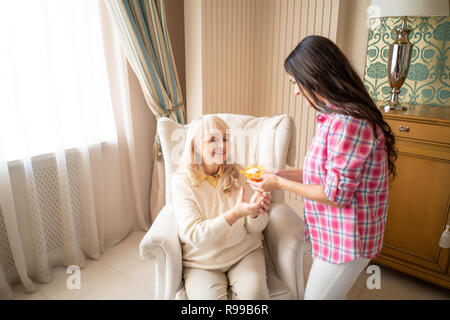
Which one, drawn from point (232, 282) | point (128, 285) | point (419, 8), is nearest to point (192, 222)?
point (232, 282)

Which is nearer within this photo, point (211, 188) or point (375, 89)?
point (211, 188)

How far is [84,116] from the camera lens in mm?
2135

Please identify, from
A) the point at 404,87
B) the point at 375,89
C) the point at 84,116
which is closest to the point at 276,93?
the point at 375,89

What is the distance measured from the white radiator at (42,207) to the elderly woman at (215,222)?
3.16 feet

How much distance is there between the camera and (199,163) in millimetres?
1570

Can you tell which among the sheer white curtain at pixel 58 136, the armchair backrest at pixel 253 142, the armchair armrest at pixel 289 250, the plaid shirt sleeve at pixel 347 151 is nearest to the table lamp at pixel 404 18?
the armchair backrest at pixel 253 142

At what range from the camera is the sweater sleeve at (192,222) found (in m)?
1.39

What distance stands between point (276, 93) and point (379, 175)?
1.83 m

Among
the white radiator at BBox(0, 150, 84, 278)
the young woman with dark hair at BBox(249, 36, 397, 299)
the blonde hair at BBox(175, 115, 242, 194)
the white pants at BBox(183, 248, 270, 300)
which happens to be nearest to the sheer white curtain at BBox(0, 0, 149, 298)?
the white radiator at BBox(0, 150, 84, 278)

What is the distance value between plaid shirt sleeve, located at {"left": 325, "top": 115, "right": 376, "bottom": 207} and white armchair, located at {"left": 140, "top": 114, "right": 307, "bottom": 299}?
0.48 meters

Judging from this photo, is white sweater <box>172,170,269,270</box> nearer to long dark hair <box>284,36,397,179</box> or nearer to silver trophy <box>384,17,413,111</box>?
long dark hair <box>284,36,397,179</box>

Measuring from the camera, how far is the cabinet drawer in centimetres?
178
